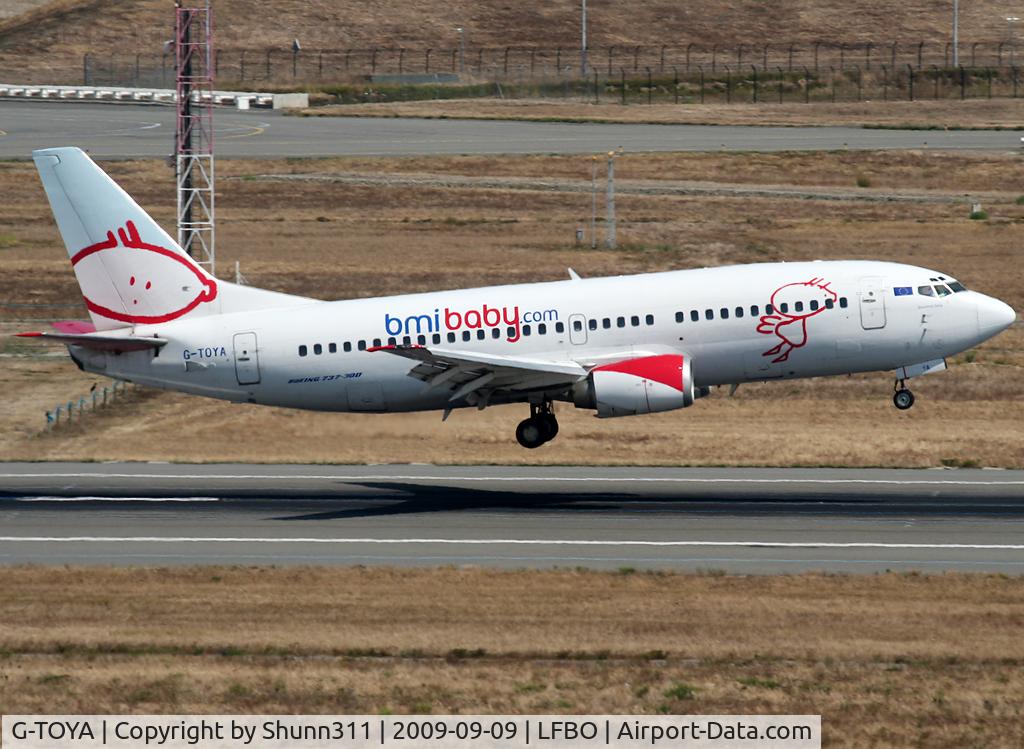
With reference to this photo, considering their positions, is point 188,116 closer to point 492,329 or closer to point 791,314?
point 492,329

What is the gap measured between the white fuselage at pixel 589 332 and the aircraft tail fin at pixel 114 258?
581mm

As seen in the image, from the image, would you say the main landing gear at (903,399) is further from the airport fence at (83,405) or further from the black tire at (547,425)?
the airport fence at (83,405)

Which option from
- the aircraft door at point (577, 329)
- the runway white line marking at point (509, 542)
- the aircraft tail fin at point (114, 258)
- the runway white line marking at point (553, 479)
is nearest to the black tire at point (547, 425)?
the aircraft door at point (577, 329)

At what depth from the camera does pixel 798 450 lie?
179 ft

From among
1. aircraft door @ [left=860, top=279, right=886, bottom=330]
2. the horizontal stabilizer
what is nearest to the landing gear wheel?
aircraft door @ [left=860, top=279, right=886, bottom=330]

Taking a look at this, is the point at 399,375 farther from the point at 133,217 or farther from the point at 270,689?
the point at 270,689

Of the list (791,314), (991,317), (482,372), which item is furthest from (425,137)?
(991,317)

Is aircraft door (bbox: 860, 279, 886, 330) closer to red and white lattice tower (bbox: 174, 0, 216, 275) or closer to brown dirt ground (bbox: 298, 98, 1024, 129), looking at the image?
red and white lattice tower (bbox: 174, 0, 216, 275)

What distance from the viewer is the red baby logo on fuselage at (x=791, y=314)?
45781 mm

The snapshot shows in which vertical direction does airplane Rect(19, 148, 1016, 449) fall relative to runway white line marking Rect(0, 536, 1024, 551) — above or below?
above

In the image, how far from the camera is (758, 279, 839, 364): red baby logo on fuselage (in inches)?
1802

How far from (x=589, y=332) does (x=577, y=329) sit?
13.7 inches

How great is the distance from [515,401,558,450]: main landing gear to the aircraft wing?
166cm

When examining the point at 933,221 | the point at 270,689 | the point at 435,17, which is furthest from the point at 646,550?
the point at 435,17
